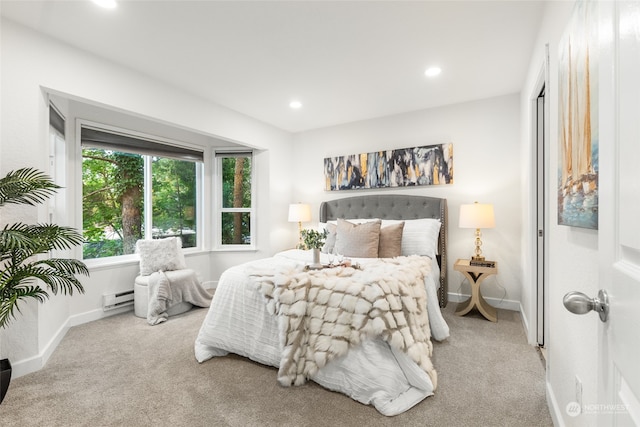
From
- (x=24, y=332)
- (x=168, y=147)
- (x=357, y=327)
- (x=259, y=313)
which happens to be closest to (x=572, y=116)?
(x=357, y=327)

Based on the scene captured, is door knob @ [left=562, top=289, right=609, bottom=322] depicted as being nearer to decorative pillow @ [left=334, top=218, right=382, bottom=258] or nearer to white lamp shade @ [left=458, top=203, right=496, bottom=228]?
decorative pillow @ [left=334, top=218, right=382, bottom=258]

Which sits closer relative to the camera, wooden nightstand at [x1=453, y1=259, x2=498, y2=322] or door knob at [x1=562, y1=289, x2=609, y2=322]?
door knob at [x1=562, y1=289, x2=609, y2=322]

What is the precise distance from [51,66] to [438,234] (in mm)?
3918

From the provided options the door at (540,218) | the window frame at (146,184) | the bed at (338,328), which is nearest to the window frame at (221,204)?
the window frame at (146,184)

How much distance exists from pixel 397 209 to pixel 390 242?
0.87 meters

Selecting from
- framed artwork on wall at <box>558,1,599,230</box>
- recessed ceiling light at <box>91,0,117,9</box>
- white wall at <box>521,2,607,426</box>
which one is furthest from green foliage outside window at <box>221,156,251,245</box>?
framed artwork on wall at <box>558,1,599,230</box>

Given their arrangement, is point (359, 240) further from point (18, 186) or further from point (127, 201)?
point (127, 201)

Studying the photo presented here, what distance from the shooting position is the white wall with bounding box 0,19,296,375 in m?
2.14

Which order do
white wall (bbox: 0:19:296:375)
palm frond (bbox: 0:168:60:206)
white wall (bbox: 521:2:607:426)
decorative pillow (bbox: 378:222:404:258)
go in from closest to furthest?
A: 1. white wall (bbox: 521:2:607:426)
2. palm frond (bbox: 0:168:60:206)
3. white wall (bbox: 0:19:296:375)
4. decorative pillow (bbox: 378:222:404:258)

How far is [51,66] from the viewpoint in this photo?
2346mm

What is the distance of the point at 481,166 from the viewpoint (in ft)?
11.9

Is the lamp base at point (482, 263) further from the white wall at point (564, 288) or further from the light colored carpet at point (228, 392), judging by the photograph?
the white wall at point (564, 288)

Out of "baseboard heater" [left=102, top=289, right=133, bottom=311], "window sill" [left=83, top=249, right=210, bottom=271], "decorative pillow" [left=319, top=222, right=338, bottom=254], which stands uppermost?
"decorative pillow" [left=319, top=222, right=338, bottom=254]

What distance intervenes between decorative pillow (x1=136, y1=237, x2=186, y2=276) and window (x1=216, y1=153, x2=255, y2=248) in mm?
1037
